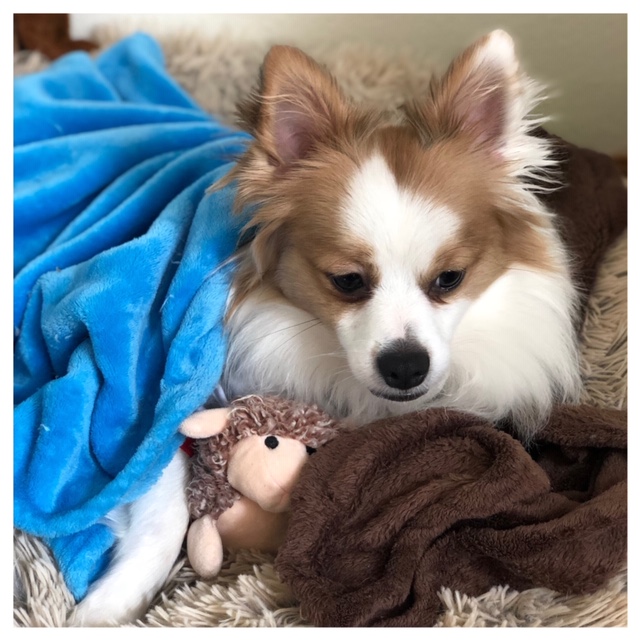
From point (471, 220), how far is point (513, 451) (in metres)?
0.49

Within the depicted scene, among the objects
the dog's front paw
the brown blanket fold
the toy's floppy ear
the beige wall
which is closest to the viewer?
the brown blanket fold

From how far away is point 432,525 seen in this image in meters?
1.30

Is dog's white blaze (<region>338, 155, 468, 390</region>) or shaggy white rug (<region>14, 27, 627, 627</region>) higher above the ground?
dog's white blaze (<region>338, 155, 468, 390</region>)

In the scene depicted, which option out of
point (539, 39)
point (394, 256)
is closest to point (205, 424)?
point (394, 256)

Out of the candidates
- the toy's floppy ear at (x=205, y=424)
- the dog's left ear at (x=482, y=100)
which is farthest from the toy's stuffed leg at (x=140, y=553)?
the dog's left ear at (x=482, y=100)

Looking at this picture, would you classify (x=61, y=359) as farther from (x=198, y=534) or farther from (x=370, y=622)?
(x=370, y=622)

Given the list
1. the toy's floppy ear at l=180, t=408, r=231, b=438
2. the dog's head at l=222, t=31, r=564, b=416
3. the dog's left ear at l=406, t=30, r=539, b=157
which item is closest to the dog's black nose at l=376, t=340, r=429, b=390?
the dog's head at l=222, t=31, r=564, b=416

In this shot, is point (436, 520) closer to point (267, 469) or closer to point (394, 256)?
point (267, 469)

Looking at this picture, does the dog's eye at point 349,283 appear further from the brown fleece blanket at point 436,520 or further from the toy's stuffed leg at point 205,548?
the toy's stuffed leg at point 205,548

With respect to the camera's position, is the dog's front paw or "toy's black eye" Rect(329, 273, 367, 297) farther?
"toy's black eye" Rect(329, 273, 367, 297)

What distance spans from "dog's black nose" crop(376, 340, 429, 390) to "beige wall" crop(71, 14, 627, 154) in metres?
1.51

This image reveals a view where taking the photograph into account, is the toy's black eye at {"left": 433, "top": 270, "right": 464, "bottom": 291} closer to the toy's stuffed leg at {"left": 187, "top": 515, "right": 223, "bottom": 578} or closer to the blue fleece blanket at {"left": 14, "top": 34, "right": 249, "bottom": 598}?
the blue fleece blanket at {"left": 14, "top": 34, "right": 249, "bottom": 598}

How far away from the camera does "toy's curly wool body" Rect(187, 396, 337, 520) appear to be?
1.47 meters

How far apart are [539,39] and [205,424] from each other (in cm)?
195
